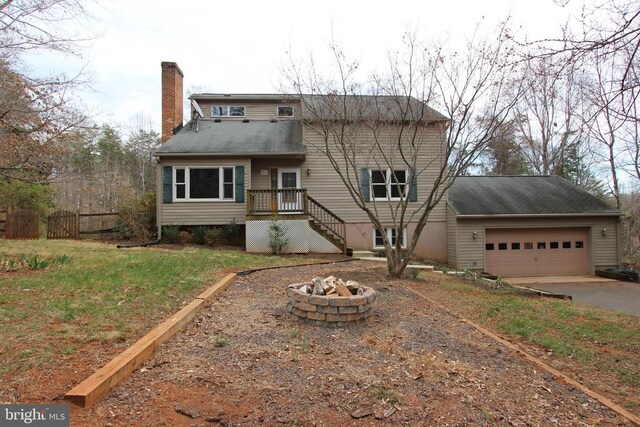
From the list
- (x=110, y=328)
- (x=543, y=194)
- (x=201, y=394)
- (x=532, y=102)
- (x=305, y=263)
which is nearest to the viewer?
(x=201, y=394)

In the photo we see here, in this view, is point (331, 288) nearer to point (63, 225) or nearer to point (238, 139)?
point (238, 139)

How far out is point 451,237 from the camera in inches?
612

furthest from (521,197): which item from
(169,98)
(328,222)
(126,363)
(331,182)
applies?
(126,363)

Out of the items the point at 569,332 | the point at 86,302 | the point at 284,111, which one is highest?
the point at 284,111

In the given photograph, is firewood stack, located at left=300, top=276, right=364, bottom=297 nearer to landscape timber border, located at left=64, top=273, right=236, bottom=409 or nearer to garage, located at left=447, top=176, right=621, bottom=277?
landscape timber border, located at left=64, top=273, right=236, bottom=409

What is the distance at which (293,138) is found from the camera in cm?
1588

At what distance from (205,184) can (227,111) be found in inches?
213

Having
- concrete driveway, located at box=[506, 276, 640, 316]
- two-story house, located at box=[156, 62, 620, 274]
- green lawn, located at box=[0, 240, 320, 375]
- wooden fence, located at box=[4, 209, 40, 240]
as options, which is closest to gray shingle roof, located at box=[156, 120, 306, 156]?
two-story house, located at box=[156, 62, 620, 274]

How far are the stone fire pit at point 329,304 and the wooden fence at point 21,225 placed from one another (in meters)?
16.3

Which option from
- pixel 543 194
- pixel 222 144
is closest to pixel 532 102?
pixel 543 194

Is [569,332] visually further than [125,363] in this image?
Yes

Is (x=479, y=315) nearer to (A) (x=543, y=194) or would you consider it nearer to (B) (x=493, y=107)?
(B) (x=493, y=107)

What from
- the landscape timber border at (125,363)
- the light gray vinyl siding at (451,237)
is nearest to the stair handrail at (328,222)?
the light gray vinyl siding at (451,237)

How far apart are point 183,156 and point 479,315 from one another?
11.7m
